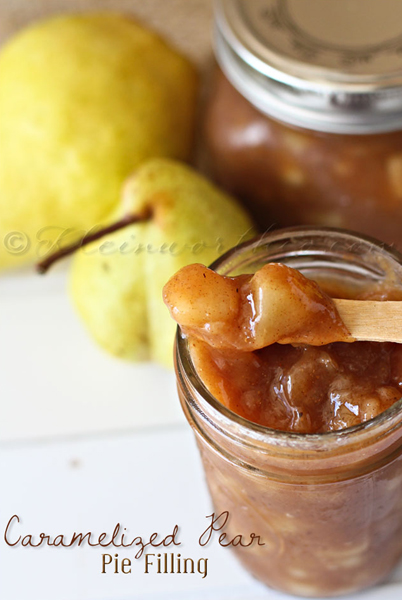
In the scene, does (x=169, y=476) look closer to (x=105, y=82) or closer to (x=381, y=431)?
(x=381, y=431)

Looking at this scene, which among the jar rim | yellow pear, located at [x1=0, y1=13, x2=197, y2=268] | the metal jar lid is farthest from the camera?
yellow pear, located at [x1=0, y1=13, x2=197, y2=268]

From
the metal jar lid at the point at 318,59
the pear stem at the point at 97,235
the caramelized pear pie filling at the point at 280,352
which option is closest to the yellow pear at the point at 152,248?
the pear stem at the point at 97,235

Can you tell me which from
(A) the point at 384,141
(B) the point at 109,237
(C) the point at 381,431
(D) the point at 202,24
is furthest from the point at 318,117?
(D) the point at 202,24

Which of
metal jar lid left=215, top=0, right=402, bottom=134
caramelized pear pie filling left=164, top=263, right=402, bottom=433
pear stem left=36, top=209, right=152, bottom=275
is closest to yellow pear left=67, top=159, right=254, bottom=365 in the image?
pear stem left=36, top=209, right=152, bottom=275

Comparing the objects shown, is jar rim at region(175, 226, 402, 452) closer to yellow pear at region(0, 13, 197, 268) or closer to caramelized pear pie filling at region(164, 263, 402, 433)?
caramelized pear pie filling at region(164, 263, 402, 433)

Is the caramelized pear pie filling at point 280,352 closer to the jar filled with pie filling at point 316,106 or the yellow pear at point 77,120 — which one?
the jar filled with pie filling at point 316,106

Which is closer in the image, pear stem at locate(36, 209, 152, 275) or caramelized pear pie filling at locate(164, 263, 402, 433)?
caramelized pear pie filling at locate(164, 263, 402, 433)

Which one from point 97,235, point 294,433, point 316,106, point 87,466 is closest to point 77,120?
point 97,235
